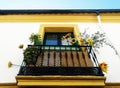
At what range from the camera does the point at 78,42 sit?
9523 millimetres

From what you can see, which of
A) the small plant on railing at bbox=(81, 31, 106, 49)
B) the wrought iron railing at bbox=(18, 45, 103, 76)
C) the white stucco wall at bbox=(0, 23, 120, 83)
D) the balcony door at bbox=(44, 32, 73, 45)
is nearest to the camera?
the wrought iron railing at bbox=(18, 45, 103, 76)

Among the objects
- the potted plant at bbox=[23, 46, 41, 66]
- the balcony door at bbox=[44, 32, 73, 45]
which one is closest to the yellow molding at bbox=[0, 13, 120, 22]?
the balcony door at bbox=[44, 32, 73, 45]

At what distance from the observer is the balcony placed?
7230 mm

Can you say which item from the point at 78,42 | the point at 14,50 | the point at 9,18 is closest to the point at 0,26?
the point at 9,18

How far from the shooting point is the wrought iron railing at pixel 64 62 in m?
7.56

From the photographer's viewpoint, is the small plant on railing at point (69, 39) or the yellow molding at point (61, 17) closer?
the small plant on railing at point (69, 39)

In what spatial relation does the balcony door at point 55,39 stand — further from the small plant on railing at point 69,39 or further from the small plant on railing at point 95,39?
the small plant on railing at point 95,39

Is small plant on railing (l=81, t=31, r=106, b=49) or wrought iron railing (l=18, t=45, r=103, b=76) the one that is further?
small plant on railing (l=81, t=31, r=106, b=49)

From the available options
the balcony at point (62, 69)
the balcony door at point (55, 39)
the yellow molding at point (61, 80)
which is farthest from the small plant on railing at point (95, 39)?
the yellow molding at point (61, 80)

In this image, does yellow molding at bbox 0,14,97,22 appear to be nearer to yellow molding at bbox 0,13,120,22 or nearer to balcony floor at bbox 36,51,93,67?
yellow molding at bbox 0,13,120,22

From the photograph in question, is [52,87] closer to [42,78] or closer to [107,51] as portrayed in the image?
[42,78]

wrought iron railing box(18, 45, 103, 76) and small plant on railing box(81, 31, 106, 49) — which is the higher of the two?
small plant on railing box(81, 31, 106, 49)

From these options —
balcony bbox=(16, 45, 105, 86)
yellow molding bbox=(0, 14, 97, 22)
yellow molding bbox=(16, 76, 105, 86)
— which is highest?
yellow molding bbox=(0, 14, 97, 22)

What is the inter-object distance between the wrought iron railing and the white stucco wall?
1.59 feet
